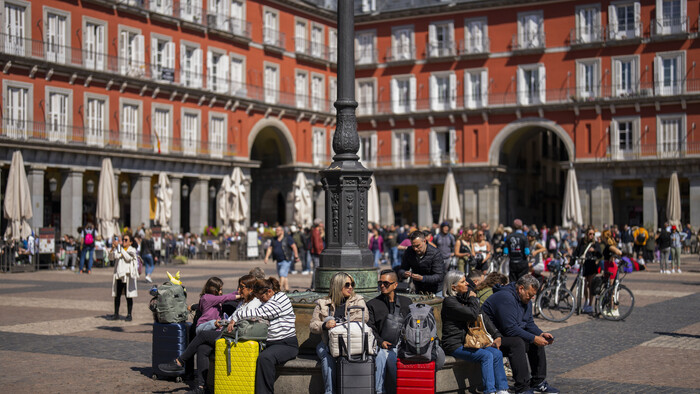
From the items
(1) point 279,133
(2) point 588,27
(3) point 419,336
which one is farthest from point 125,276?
(2) point 588,27

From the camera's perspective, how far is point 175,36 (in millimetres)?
48125

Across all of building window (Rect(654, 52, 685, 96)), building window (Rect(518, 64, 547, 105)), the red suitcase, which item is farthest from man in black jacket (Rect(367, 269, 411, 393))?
building window (Rect(518, 64, 547, 105))

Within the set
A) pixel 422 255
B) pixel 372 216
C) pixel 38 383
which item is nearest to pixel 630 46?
pixel 372 216

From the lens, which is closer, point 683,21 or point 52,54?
point 52,54

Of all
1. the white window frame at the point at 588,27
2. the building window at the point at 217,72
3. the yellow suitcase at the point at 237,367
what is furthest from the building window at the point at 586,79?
the yellow suitcase at the point at 237,367

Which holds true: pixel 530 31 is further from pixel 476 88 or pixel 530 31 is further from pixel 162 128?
pixel 162 128

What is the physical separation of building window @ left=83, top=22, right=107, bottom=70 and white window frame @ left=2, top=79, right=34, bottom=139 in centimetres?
365

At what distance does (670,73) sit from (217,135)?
2601 cm

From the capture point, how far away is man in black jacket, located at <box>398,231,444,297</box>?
1276cm

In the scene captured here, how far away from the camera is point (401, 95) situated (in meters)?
60.0

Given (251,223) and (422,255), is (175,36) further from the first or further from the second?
(422,255)

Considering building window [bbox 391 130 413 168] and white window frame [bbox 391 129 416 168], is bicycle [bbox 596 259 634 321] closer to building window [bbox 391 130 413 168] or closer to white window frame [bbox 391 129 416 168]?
white window frame [bbox 391 129 416 168]

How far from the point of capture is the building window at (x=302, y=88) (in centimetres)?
5700

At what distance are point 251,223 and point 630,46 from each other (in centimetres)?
2587
